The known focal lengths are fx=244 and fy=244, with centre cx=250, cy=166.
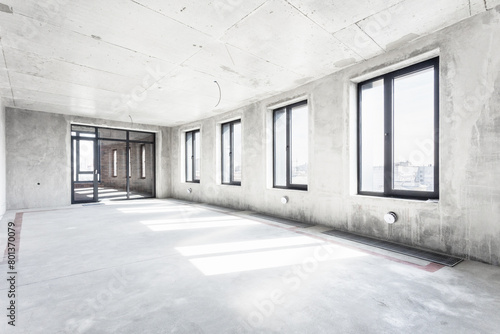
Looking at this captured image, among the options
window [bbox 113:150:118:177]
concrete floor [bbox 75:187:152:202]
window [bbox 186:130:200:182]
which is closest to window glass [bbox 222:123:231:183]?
window [bbox 186:130:200:182]

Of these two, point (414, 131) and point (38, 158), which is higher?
point (414, 131)

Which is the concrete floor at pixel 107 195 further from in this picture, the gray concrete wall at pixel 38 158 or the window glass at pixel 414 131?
the window glass at pixel 414 131

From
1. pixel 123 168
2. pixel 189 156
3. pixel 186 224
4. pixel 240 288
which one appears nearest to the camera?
pixel 240 288

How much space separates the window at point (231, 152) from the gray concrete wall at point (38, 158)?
4.49 m

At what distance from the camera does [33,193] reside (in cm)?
681

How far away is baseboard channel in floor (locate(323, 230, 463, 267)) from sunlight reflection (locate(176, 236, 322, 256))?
588 millimetres

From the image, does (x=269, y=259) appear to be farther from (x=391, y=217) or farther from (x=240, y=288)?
(x=391, y=217)

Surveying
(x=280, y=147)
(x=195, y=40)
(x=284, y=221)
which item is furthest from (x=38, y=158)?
(x=284, y=221)

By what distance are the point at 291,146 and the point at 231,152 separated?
2349mm

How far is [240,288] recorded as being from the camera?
2170 mm

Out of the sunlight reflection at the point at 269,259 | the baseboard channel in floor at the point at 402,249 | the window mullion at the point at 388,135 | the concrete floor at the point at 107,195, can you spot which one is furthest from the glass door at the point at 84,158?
the window mullion at the point at 388,135

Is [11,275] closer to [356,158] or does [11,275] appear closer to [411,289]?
[411,289]

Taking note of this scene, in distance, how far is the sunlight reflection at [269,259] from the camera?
2631 millimetres

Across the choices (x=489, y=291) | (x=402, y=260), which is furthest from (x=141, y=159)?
(x=489, y=291)
